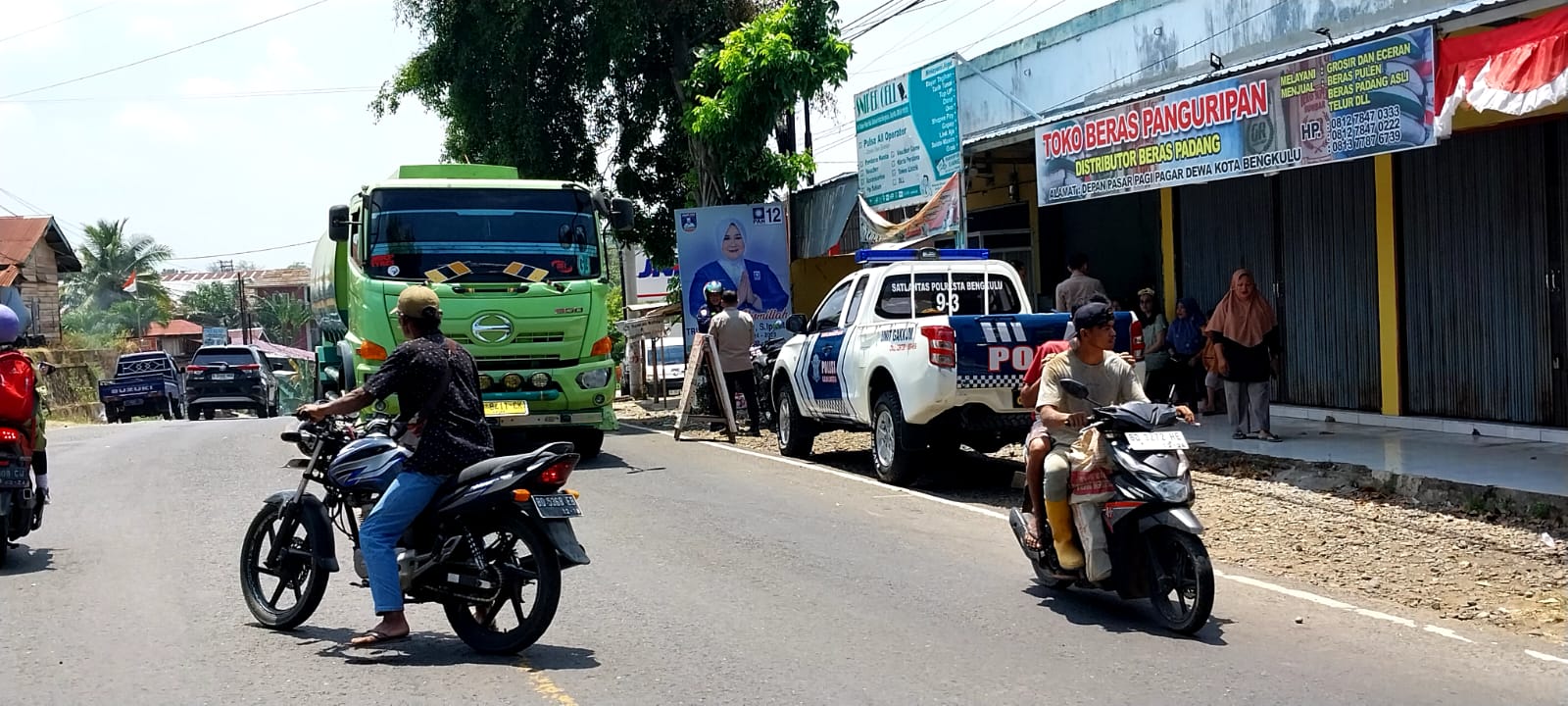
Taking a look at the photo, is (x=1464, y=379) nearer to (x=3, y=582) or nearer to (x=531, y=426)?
(x=531, y=426)

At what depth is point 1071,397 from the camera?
7.24m

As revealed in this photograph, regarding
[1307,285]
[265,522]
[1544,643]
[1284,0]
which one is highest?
[1284,0]

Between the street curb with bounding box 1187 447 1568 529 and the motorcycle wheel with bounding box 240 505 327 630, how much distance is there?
7641mm

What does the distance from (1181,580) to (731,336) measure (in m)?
10.1

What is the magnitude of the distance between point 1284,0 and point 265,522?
11.3 metres

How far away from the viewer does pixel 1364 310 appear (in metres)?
14.1

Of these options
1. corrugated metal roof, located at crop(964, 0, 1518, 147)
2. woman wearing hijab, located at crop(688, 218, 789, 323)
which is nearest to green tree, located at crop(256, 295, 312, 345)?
woman wearing hijab, located at crop(688, 218, 789, 323)

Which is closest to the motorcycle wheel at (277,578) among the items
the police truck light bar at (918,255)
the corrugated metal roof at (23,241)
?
the police truck light bar at (918,255)

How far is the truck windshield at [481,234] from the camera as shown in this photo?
1376 cm

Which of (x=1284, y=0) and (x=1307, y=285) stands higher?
(x=1284, y=0)

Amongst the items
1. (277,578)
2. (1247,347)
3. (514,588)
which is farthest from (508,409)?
(514,588)

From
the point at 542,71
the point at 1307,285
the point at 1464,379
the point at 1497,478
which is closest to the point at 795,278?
the point at 542,71

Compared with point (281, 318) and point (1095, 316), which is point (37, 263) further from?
point (1095, 316)

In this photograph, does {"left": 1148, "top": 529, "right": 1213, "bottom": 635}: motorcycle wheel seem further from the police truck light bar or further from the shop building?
the police truck light bar
